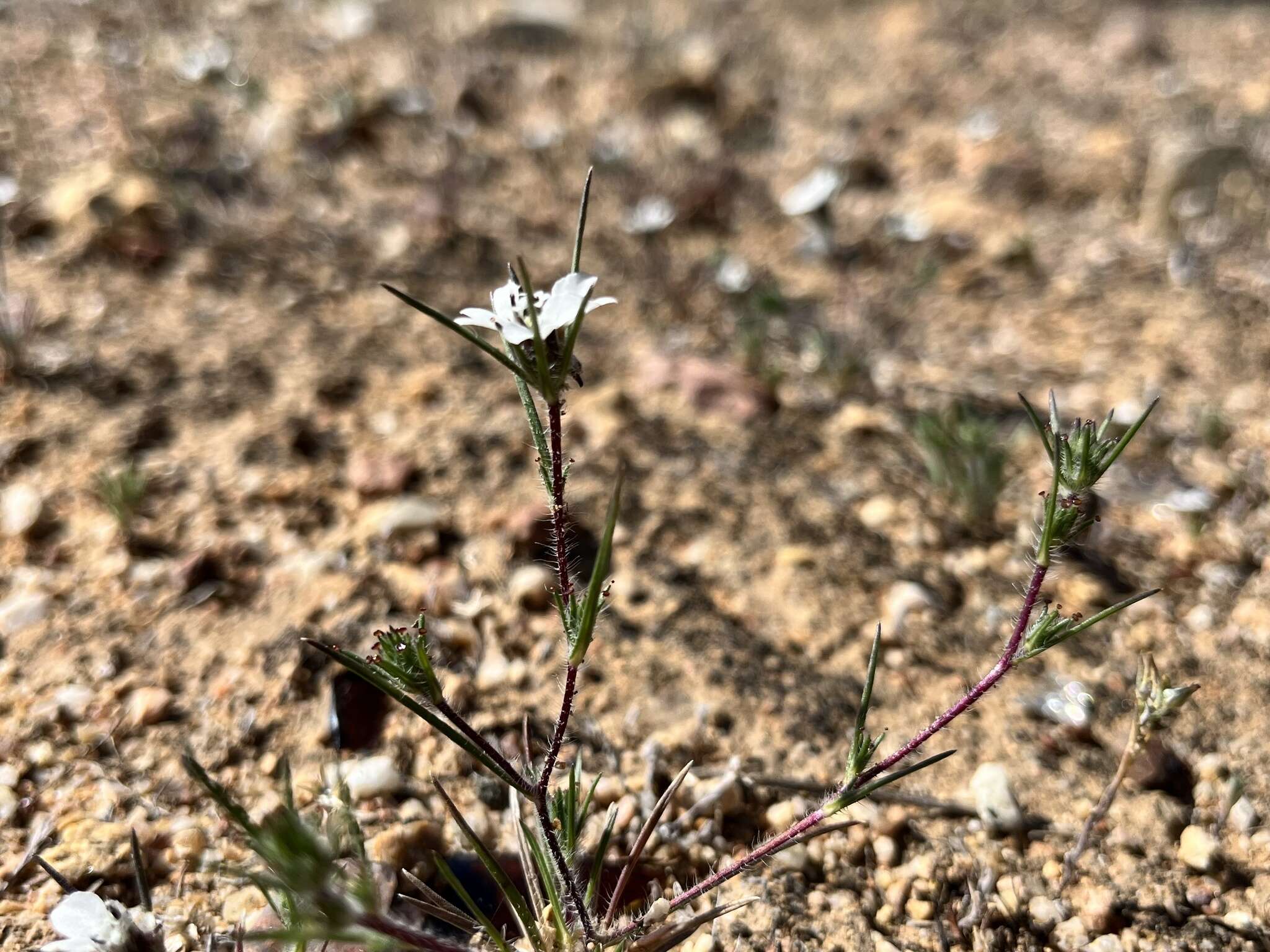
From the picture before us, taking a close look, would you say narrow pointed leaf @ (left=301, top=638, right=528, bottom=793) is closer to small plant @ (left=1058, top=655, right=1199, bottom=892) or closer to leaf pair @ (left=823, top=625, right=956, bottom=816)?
leaf pair @ (left=823, top=625, right=956, bottom=816)

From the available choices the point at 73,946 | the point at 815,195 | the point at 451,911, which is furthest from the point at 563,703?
the point at 815,195

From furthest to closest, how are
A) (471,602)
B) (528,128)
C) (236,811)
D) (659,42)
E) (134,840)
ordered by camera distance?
1. (659,42)
2. (528,128)
3. (471,602)
4. (134,840)
5. (236,811)

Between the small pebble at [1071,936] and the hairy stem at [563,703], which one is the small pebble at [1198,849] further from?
the hairy stem at [563,703]

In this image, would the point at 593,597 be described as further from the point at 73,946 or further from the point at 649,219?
the point at 649,219

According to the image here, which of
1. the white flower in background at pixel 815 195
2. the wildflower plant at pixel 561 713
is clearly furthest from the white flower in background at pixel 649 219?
the wildflower plant at pixel 561 713

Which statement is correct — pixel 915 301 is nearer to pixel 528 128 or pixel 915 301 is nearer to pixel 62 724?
pixel 528 128

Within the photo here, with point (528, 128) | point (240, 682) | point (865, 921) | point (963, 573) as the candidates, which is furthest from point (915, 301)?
point (240, 682)

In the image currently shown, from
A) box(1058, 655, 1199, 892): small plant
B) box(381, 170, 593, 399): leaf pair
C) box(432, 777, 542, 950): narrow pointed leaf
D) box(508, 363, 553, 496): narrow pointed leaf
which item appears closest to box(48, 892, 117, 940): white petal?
box(432, 777, 542, 950): narrow pointed leaf
